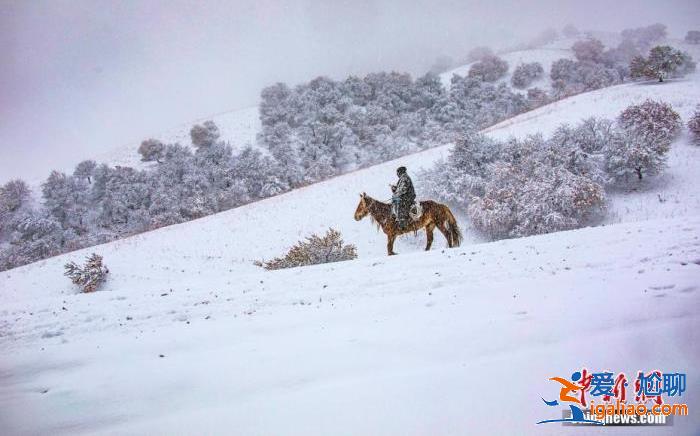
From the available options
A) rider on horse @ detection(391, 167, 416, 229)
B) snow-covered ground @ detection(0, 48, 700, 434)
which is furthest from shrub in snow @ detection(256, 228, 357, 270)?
snow-covered ground @ detection(0, 48, 700, 434)

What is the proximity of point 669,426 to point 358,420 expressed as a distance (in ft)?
8.28

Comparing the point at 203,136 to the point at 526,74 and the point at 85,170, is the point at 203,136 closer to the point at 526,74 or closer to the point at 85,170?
the point at 85,170

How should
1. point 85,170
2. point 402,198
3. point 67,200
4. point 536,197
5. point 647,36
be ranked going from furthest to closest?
1. point 647,36
2. point 85,170
3. point 67,200
4. point 536,197
5. point 402,198

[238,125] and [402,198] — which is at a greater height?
[238,125]

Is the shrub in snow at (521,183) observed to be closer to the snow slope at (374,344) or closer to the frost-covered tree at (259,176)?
the snow slope at (374,344)

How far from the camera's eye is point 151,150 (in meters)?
44.0

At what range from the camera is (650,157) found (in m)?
16.5

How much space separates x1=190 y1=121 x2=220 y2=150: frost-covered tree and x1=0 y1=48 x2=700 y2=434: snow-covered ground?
135ft

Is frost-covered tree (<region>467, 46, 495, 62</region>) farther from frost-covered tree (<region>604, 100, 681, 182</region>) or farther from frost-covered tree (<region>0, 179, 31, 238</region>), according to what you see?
frost-covered tree (<region>0, 179, 31, 238</region>)

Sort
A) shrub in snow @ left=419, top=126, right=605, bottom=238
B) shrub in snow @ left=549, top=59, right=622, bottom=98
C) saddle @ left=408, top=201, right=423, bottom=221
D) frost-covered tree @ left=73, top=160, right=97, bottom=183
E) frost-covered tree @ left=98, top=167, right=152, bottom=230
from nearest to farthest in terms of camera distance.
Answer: saddle @ left=408, top=201, right=423, bottom=221 < shrub in snow @ left=419, top=126, right=605, bottom=238 < frost-covered tree @ left=98, top=167, right=152, bottom=230 < frost-covered tree @ left=73, top=160, right=97, bottom=183 < shrub in snow @ left=549, top=59, right=622, bottom=98

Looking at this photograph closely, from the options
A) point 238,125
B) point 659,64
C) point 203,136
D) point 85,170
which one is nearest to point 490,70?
point 659,64

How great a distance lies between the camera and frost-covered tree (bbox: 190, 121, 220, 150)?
1831 inches

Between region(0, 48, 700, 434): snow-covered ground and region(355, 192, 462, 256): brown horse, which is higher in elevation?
region(355, 192, 462, 256): brown horse

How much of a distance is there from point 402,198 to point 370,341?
6.63 metres
